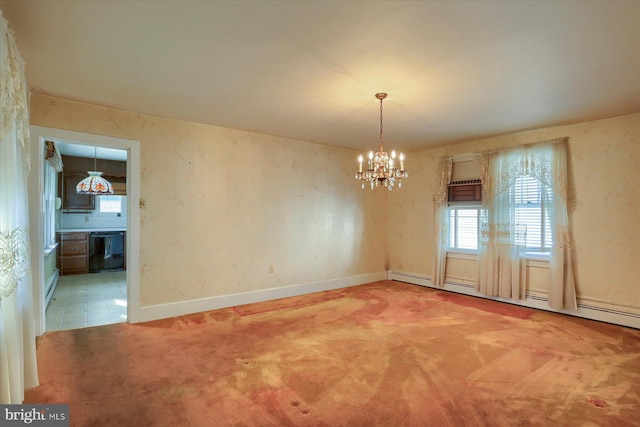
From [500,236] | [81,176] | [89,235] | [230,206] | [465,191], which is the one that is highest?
[81,176]

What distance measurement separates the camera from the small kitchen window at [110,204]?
820 cm

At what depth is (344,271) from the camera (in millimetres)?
6074

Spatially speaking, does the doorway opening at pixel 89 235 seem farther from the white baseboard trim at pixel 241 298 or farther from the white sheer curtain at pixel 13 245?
the white sheer curtain at pixel 13 245

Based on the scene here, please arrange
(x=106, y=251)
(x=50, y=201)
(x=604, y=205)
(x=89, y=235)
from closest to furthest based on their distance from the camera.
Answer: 1. (x=604, y=205)
2. (x=50, y=201)
3. (x=89, y=235)
4. (x=106, y=251)

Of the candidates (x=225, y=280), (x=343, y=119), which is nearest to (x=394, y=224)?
(x=343, y=119)

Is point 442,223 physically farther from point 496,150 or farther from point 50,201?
point 50,201

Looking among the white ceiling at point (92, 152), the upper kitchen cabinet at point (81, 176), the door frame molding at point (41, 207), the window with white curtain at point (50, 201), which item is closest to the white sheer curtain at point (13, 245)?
the door frame molding at point (41, 207)

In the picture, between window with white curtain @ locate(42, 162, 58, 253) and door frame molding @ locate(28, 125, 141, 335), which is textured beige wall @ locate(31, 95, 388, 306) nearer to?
door frame molding @ locate(28, 125, 141, 335)

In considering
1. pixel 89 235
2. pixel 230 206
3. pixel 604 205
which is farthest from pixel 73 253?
pixel 604 205

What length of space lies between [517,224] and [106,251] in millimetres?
8823

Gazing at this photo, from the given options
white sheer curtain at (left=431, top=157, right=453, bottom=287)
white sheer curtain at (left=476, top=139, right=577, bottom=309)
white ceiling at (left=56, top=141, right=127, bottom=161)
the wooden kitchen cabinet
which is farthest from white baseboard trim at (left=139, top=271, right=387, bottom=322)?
the wooden kitchen cabinet

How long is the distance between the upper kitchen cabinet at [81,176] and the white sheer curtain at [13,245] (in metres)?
6.00

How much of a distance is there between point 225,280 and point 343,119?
2.80 metres

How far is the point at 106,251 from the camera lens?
26.2 ft
